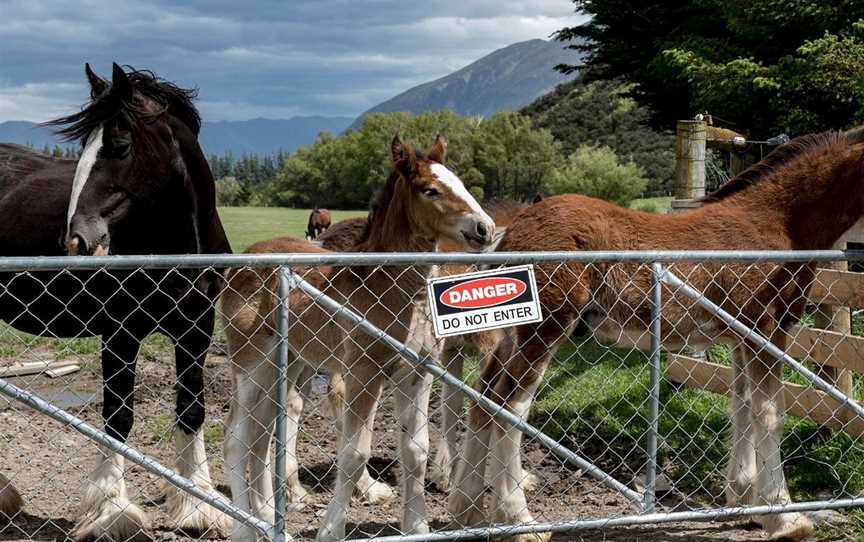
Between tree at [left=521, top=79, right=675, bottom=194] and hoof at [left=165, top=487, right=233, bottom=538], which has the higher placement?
tree at [left=521, top=79, right=675, bottom=194]

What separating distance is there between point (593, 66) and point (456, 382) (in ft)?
76.2

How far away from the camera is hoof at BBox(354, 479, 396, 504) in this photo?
584cm

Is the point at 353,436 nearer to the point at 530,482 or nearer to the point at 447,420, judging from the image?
the point at 447,420

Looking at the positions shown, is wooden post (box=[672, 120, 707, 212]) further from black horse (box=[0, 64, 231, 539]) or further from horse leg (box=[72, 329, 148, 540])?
horse leg (box=[72, 329, 148, 540])

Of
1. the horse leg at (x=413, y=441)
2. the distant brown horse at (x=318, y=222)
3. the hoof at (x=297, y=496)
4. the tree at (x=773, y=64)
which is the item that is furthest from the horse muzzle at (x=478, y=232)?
the distant brown horse at (x=318, y=222)

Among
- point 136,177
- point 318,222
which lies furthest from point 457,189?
point 318,222

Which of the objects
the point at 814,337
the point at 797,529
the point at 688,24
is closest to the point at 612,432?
the point at 814,337

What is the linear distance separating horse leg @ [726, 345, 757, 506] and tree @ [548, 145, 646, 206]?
36.1 metres

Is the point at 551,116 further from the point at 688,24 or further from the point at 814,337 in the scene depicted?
the point at 814,337

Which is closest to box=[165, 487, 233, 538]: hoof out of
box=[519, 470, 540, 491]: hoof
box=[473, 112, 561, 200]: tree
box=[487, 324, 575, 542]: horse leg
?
box=[487, 324, 575, 542]: horse leg

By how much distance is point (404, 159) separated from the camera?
4.75 meters

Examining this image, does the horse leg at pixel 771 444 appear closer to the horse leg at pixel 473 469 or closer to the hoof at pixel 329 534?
the horse leg at pixel 473 469

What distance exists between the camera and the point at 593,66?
25906 mm

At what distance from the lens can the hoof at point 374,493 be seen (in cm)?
584
